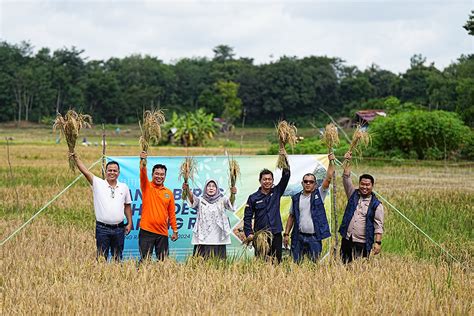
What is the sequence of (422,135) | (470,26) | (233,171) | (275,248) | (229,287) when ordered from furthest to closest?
(422,135) → (470,26) → (233,171) → (275,248) → (229,287)

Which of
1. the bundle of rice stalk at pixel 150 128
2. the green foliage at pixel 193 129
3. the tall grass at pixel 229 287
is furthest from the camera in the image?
the green foliage at pixel 193 129

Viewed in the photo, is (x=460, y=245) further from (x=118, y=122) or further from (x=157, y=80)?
(x=157, y=80)

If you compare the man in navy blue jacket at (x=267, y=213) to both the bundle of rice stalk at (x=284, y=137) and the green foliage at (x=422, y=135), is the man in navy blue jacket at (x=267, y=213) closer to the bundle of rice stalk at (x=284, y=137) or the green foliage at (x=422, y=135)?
the bundle of rice stalk at (x=284, y=137)

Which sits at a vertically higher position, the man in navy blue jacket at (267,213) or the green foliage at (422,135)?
the green foliage at (422,135)

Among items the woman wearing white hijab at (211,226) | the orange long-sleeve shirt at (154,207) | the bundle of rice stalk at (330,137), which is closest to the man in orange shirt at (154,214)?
the orange long-sleeve shirt at (154,207)

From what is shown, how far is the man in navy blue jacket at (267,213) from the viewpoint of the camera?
28.7ft

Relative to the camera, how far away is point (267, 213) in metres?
8.77

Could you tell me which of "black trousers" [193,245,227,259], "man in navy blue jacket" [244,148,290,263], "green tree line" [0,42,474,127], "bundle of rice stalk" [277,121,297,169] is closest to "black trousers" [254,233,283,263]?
"man in navy blue jacket" [244,148,290,263]

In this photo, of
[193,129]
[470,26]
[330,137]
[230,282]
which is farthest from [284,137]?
[193,129]

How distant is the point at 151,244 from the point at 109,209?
26.9 inches

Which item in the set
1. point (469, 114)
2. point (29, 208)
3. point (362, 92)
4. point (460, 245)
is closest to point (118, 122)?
point (362, 92)

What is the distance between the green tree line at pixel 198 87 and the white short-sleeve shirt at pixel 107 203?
199 feet

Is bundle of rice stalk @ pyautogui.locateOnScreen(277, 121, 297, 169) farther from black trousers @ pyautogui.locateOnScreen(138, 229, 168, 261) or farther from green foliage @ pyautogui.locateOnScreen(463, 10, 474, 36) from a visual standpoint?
green foliage @ pyautogui.locateOnScreen(463, 10, 474, 36)

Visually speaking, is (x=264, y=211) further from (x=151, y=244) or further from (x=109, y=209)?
(x=109, y=209)
